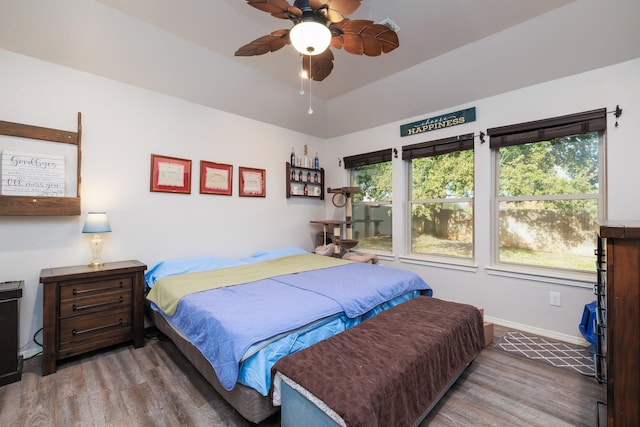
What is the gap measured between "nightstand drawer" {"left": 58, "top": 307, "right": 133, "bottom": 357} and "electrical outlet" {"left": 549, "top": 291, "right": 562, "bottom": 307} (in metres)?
4.00

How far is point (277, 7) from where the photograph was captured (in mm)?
1646

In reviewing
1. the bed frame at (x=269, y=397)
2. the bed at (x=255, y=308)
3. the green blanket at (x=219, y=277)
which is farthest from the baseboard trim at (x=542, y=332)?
the green blanket at (x=219, y=277)

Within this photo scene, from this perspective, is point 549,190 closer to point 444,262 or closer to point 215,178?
point 444,262

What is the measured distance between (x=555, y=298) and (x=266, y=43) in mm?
3471

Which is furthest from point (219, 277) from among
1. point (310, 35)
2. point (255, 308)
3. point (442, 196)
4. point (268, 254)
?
point (442, 196)

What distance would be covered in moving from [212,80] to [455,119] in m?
2.88

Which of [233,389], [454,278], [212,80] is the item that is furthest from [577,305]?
[212,80]

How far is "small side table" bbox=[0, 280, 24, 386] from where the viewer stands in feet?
6.40

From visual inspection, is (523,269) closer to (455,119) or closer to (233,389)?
(455,119)

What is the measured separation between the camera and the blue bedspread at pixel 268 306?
5.04 ft

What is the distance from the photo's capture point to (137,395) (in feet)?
6.12

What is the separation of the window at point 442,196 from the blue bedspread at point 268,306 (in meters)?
1.14

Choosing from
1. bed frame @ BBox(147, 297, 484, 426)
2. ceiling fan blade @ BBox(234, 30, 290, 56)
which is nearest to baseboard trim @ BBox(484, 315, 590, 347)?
bed frame @ BBox(147, 297, 484, 426)

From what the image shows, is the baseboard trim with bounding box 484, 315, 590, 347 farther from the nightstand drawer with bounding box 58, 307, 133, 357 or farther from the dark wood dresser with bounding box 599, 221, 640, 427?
the nightstand drawer with bounding box 58, 307, 133, 357
